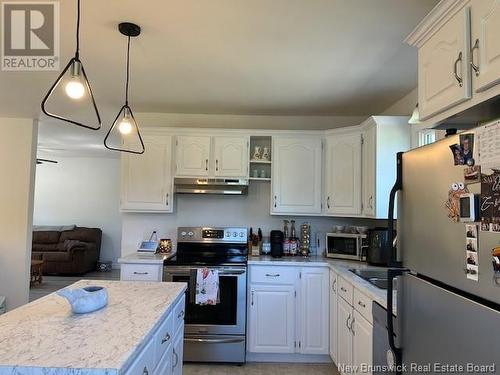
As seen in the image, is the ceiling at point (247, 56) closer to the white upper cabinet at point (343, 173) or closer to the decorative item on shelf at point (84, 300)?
the white upper cabinet at point (343, 173)

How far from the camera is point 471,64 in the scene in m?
1.31

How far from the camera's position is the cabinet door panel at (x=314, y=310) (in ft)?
10.7

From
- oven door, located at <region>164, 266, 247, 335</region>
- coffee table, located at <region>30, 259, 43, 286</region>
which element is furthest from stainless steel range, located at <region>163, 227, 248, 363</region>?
coffee table, located at <region>30, 259, 43, 286</region>

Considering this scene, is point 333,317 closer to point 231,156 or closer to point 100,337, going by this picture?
point 231,156

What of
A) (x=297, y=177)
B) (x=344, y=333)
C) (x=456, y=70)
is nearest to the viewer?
(x=456, y=70)

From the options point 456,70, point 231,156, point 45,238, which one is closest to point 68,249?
point 45,238

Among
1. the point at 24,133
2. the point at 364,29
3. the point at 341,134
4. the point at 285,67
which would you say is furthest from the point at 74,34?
the point at 24,133

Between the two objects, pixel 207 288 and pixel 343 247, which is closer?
pixel 207 288

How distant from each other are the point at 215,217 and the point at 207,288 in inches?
39.1

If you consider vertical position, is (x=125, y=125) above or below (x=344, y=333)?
above

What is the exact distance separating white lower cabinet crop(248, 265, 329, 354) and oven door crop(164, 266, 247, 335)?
0.10 metres

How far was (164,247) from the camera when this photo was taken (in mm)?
3816

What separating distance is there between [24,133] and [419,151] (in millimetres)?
4846

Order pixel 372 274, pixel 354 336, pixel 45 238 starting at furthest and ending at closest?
1. pixel 45 238
2. pixel 372 274
3. pixel 354 336
